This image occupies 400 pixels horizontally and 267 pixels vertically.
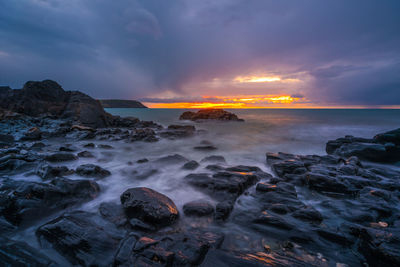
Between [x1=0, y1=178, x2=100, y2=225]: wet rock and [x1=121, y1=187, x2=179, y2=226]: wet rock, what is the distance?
1.22 m

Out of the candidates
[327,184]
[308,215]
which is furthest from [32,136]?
[327,184]

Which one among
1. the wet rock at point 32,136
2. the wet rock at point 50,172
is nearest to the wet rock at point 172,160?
the wet rock at point 50,172

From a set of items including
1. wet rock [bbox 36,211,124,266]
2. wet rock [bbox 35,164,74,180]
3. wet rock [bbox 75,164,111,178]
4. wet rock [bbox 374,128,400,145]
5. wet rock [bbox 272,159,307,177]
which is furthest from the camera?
wet rock [bbox 374,128,400,145]

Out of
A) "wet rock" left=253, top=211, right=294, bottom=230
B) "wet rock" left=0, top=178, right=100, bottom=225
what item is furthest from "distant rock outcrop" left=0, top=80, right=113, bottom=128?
"wet rock" left=253, top=211, right=294, bottom=230

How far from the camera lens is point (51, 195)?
3406 millimetres

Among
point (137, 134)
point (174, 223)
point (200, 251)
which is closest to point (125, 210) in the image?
point (174, 223)

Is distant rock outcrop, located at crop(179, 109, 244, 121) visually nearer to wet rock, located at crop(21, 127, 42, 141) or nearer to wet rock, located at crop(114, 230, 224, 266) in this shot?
wet rock, located at crop(21, 127, 42, 141)

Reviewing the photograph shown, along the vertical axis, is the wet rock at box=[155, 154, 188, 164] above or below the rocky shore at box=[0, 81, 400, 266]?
below

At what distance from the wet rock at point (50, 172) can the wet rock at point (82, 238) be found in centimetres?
245

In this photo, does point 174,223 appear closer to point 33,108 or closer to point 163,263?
point 163,263

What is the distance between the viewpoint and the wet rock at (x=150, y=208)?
2881mm

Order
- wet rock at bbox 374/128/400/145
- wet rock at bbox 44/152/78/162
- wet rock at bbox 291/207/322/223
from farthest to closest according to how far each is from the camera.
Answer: wet rock at bbox 374/128/400/145 → wet rock at bbox 44/152/78/162 → wet rock at bbox 291/207/322/223

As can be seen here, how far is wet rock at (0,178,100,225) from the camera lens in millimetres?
2963

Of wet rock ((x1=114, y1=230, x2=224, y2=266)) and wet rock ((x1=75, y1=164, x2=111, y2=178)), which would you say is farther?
wet rock ((x1=75, y1=164, x2=111, y2=178))
